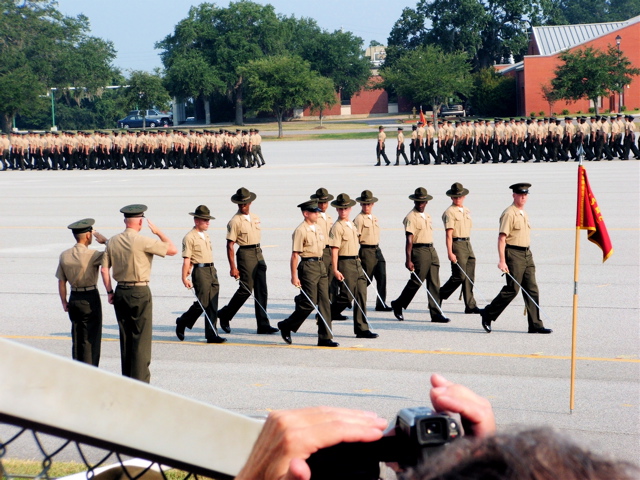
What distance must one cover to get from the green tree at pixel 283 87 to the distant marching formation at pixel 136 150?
1907 centimetres

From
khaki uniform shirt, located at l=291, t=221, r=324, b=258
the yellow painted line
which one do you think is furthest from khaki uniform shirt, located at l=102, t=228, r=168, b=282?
khaki uniform shirt, located at l=291, t=221, r=324, b=258

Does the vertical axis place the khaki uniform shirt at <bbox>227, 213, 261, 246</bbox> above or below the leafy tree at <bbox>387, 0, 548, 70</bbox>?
below

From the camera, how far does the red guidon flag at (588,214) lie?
7926 mm

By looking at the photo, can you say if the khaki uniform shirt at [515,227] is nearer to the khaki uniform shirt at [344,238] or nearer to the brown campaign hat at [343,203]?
the khaki uniform shirt at [344,238]

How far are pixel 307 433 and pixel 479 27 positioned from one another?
277 ft

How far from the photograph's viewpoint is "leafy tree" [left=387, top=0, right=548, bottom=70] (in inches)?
3241

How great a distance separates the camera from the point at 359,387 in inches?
325

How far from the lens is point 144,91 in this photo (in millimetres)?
68625

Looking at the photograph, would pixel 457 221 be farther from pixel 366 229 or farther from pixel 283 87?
pixel 283 87

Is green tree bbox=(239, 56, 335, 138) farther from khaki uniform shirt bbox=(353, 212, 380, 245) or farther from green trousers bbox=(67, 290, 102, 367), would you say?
green trousers bbox=(67, 290, 102, 367)

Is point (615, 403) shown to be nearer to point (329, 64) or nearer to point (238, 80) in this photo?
point (238, 80)

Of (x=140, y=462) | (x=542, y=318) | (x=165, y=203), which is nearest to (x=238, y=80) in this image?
(x=165, y=203)

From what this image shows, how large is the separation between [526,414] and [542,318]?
12.5 feet

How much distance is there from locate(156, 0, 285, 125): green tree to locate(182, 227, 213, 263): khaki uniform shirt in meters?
66.7
